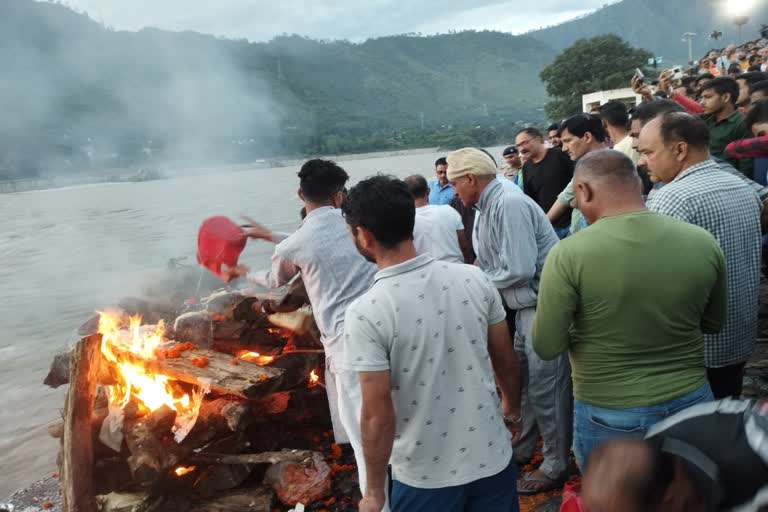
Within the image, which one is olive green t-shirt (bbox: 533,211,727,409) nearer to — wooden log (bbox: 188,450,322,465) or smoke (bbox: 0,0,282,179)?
wooden log (bbox: 188,450,322,465)

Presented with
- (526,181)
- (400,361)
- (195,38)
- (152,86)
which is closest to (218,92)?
(152,86)

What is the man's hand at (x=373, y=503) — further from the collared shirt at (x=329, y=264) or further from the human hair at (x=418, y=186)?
the human hair at (x=418, y=186)

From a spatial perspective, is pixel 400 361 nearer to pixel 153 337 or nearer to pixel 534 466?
pixel 534 466

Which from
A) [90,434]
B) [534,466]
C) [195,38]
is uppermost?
[195,38]

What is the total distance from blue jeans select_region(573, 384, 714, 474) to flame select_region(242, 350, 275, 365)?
2784 mm

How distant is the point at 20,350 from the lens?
11281 mm

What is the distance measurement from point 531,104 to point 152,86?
135555mm

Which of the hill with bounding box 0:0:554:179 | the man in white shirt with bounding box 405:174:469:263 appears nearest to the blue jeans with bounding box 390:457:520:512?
the man in white shirt with bounding box 405:174:469:263

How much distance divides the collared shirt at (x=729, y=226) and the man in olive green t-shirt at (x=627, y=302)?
1.33ft

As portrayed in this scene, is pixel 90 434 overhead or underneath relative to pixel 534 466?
overhead

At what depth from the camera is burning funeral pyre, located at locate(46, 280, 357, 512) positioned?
12.6 feet

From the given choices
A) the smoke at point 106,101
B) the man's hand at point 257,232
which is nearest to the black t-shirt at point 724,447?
the man's hand at point 257,232

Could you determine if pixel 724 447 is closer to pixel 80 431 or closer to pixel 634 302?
pixel 634 302

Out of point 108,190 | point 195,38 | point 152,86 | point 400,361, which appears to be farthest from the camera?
point 195,38
